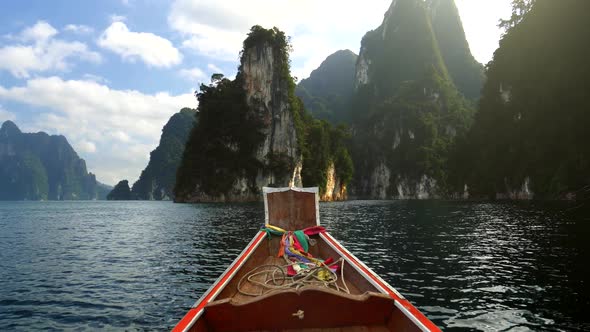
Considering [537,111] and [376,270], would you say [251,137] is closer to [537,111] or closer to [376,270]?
[537,111]

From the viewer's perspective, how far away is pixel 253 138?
9156 centimetres

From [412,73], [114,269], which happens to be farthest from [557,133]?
[412,73]

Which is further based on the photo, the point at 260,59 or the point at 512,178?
the point at 260,59

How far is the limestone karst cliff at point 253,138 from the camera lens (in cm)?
8969

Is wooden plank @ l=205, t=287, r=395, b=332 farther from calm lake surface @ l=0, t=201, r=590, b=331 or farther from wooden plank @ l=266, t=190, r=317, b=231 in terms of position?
wooden plank @ l=266, t=190, r=317, b=231

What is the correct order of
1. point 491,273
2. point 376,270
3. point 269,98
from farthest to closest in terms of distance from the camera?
point 269,98, point 376,270, point 491,273

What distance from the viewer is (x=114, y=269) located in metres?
14.3

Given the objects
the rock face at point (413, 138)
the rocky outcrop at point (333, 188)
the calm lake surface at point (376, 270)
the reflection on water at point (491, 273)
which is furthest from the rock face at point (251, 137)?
the reflection on water at point (491, 273)

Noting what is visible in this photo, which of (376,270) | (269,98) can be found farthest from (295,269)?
(269,98)

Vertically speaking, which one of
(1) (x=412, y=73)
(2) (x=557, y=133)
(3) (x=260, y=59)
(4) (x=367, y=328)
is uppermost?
(1) (x=412, y=73)

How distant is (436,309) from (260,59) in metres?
89.4

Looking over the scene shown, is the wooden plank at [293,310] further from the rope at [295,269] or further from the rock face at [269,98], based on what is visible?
the rock face at [269,98]

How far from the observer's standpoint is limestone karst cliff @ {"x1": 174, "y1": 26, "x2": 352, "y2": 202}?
3531 inches

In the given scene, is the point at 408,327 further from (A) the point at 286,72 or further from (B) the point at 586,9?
(A) the point at 286,72
